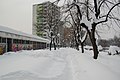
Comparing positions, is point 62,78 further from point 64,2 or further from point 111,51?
point 111,51

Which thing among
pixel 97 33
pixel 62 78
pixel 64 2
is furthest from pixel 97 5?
pixel 62 78

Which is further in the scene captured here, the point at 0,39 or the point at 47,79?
the point at 0,39

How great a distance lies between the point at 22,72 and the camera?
889 centimetres

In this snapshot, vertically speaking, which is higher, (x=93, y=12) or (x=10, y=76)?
(x=93, y=12)

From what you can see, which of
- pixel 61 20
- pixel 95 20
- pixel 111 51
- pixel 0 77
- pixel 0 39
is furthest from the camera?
pixel 111 51

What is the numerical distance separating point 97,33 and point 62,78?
1632 centimetres

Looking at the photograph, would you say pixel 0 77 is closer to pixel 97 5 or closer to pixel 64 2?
pixel 64 2

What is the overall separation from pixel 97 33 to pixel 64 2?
9309mm

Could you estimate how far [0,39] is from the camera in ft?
92.9

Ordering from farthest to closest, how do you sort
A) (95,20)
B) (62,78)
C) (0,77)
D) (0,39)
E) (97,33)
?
(0,39), (97,33), (95,20), (62,78), (0,77)

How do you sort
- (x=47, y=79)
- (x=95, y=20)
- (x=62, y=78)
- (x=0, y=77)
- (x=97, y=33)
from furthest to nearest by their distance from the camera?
1. (x=97, y=33)
2. (x=95, y=20)
3. (x=62, y=78)
4. (x=47, y=79)
5. (x=0, y=77)

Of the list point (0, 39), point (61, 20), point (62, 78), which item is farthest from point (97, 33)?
point (62, 78)

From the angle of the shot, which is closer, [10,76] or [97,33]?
[10,76]

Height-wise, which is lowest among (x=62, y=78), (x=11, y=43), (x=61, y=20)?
(x=62, y=78)
